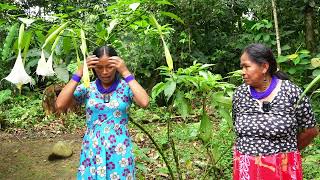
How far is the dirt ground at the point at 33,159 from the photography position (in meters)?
4.23

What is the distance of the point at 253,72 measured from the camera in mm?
2018

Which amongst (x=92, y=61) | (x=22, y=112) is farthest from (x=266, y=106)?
(x=22, y=112)

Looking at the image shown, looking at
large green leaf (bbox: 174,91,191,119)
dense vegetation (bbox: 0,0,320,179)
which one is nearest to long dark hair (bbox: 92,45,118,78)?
dense vegetation (bbox: 0,0,320,179)

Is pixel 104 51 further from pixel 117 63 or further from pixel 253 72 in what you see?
pixel 253 72

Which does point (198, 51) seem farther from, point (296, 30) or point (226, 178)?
point (226, 178)

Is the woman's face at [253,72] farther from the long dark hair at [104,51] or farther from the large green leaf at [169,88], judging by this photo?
the long dark hair at [104,51]

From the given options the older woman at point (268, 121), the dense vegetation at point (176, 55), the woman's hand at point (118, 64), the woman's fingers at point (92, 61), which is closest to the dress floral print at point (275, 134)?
the older woman at point (268, 121)

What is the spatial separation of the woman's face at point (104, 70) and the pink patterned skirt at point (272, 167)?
813mm

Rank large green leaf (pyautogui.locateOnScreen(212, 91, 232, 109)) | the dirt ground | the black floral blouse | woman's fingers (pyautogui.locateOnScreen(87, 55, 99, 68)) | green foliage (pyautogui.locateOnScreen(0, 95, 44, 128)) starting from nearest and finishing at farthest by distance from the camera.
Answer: the black floral blouse
woman's fingers (pyautogui.locateOnScreen(87, 55, 99, 68))
large green leaf (pyautogui.locateOnScreen(212, 91, 232, 109))
the dirt ground
green foliage (pyautogui.locateOnScreen(0, 95, 44, 128))

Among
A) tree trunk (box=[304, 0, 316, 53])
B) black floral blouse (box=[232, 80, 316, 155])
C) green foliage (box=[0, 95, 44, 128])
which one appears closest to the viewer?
black floral blouse (box=[232, 80, 316, 155])

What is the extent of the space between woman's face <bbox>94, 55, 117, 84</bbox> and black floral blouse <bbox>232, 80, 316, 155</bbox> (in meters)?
0.73

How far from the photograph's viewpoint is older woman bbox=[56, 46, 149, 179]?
2.18m

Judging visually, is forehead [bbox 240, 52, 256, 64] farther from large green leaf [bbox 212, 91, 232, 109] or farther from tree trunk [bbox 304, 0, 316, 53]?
tree trunk [bbox 304, 0, 316, 53]

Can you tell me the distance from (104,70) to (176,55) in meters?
5.22
